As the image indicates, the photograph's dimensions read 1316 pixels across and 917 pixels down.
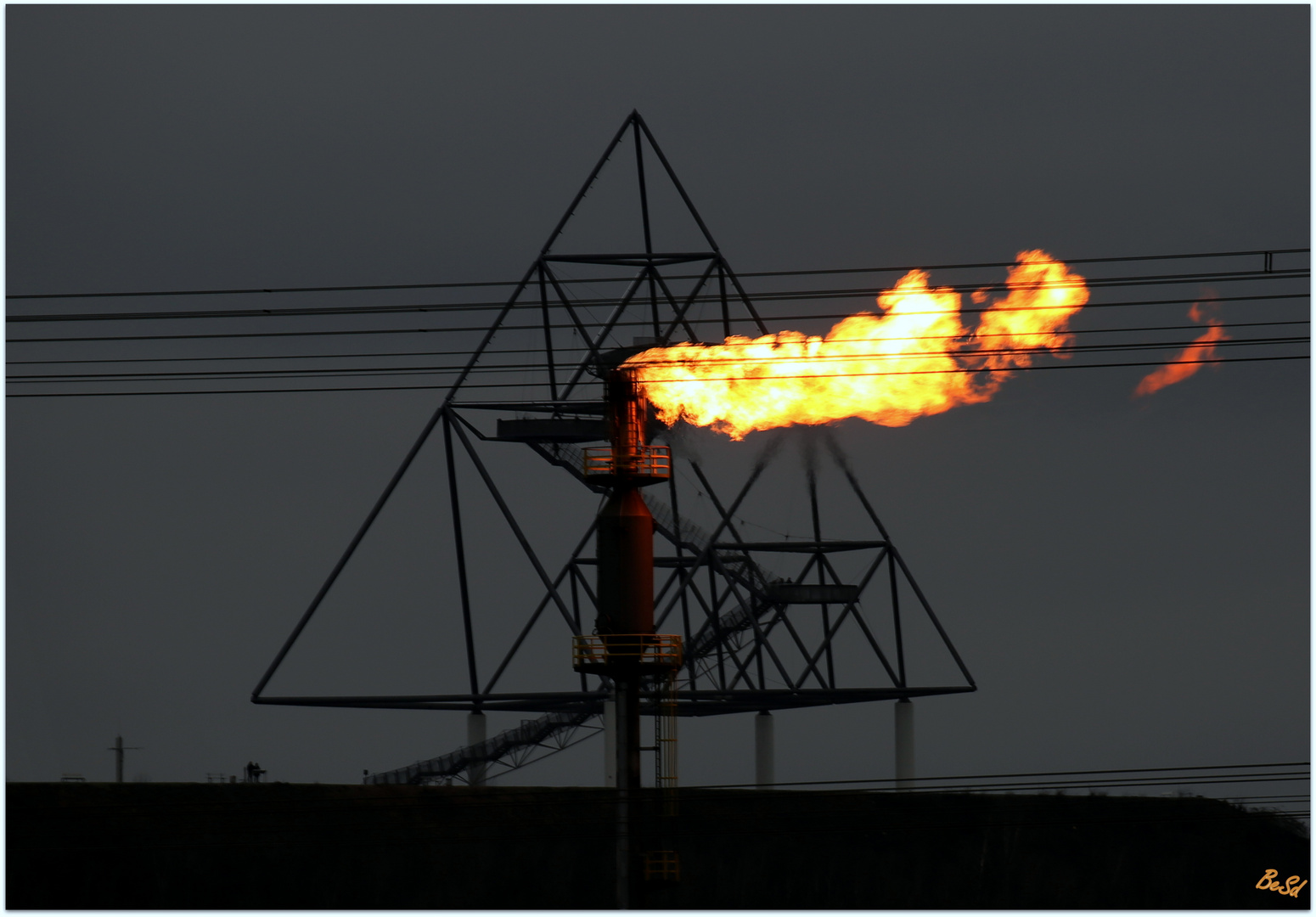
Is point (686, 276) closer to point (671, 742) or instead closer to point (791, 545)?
point (791, 545)

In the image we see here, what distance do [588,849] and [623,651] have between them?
1078 centimetres

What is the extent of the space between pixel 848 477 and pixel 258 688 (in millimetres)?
17583

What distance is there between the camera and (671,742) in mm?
65812

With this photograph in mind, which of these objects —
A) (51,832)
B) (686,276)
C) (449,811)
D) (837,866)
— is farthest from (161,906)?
(686,276)

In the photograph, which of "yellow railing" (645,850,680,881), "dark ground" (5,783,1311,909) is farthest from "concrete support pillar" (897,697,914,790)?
"yellow railing" (645,850,680,881)

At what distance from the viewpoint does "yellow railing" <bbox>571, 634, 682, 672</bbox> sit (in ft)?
211

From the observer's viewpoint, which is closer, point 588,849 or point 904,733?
point 588,849

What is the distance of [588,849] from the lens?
240ft

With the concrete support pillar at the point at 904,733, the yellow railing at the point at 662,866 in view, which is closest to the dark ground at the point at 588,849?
the yellow railing at the point at 662,866

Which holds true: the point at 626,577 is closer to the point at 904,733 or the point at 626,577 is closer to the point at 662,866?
the point at 662,866

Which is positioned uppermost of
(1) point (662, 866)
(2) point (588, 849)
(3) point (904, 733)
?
(3) point (904, 733)

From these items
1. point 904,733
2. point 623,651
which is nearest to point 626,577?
point 623,651

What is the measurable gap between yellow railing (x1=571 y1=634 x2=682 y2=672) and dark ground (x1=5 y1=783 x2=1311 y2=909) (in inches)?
214

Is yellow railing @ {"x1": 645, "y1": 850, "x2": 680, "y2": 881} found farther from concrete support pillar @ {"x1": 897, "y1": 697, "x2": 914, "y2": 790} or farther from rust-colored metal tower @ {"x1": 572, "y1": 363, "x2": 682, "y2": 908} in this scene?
concrete support pillar @ {"x1": 897, "y1": 697, "x2": 914, "y2": 790}
